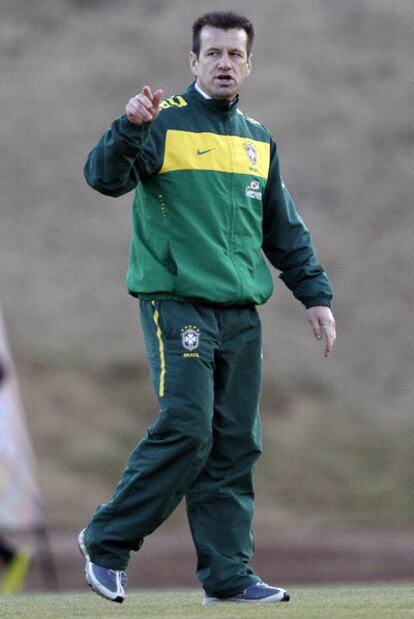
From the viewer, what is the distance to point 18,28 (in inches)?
896

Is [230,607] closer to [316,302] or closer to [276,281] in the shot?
[316,302]

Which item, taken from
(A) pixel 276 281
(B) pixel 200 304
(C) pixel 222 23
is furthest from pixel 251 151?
(A) pixel 276 281

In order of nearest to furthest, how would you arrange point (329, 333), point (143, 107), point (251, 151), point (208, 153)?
point (143, 107), point (208, 153), point (251, 151), point (329, 333)

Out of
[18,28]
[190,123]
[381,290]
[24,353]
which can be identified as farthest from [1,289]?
[190,123]

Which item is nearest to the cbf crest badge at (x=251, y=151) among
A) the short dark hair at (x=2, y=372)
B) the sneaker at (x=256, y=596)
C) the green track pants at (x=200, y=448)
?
the green track pants at (x=200, y=448)

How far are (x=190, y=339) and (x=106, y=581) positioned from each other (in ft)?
2.46

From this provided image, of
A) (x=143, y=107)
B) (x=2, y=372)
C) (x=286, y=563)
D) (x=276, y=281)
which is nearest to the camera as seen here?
(x=143, y=107)

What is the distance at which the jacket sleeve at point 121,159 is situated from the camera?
166 inches

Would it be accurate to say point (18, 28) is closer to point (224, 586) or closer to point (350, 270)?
point (350, 270)

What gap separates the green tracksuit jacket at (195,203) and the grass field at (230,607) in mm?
917

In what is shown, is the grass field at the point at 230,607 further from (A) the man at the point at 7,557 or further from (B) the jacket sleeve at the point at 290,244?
(A) the man at the point at 7,557

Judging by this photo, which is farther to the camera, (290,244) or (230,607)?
(290,244)

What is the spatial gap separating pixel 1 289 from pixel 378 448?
5314mm

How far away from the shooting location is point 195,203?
14.6ft
